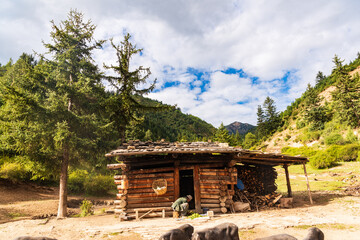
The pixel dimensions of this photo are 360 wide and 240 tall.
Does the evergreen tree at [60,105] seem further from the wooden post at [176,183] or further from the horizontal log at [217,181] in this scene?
the horizontal log at [217,181]

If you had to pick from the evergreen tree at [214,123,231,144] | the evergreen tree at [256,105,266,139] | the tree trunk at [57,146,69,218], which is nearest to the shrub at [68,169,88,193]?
the tree trunk at [57,146,69,218]

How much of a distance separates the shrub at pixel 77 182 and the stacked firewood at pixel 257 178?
18.5 m

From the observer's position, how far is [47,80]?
13.7 meters

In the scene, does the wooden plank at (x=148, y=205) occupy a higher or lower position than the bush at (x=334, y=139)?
lower

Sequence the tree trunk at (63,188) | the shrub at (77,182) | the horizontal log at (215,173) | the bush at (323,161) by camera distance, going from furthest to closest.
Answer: the bush at (323,161) → the shrub at (77,182) → the tree trunk at (63,188) → the horizontal log at (215,173)

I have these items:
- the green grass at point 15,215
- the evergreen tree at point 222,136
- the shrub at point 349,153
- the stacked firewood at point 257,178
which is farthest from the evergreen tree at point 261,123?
the green grass at point 15,215

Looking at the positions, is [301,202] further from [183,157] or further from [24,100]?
[24,100]

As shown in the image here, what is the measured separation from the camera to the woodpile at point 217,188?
36.4ft

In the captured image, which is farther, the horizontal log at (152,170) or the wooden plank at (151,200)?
the horizontal log at (152,170)

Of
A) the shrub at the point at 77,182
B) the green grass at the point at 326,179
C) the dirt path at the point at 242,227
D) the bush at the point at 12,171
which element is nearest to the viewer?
the dirt path at the point at 242,227

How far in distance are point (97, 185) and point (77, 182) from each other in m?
3.03

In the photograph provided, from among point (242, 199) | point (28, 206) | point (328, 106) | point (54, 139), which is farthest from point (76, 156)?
point (328, 106)

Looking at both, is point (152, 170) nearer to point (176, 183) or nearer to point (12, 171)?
point (176, 183)

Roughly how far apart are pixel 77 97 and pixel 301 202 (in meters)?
17.3
